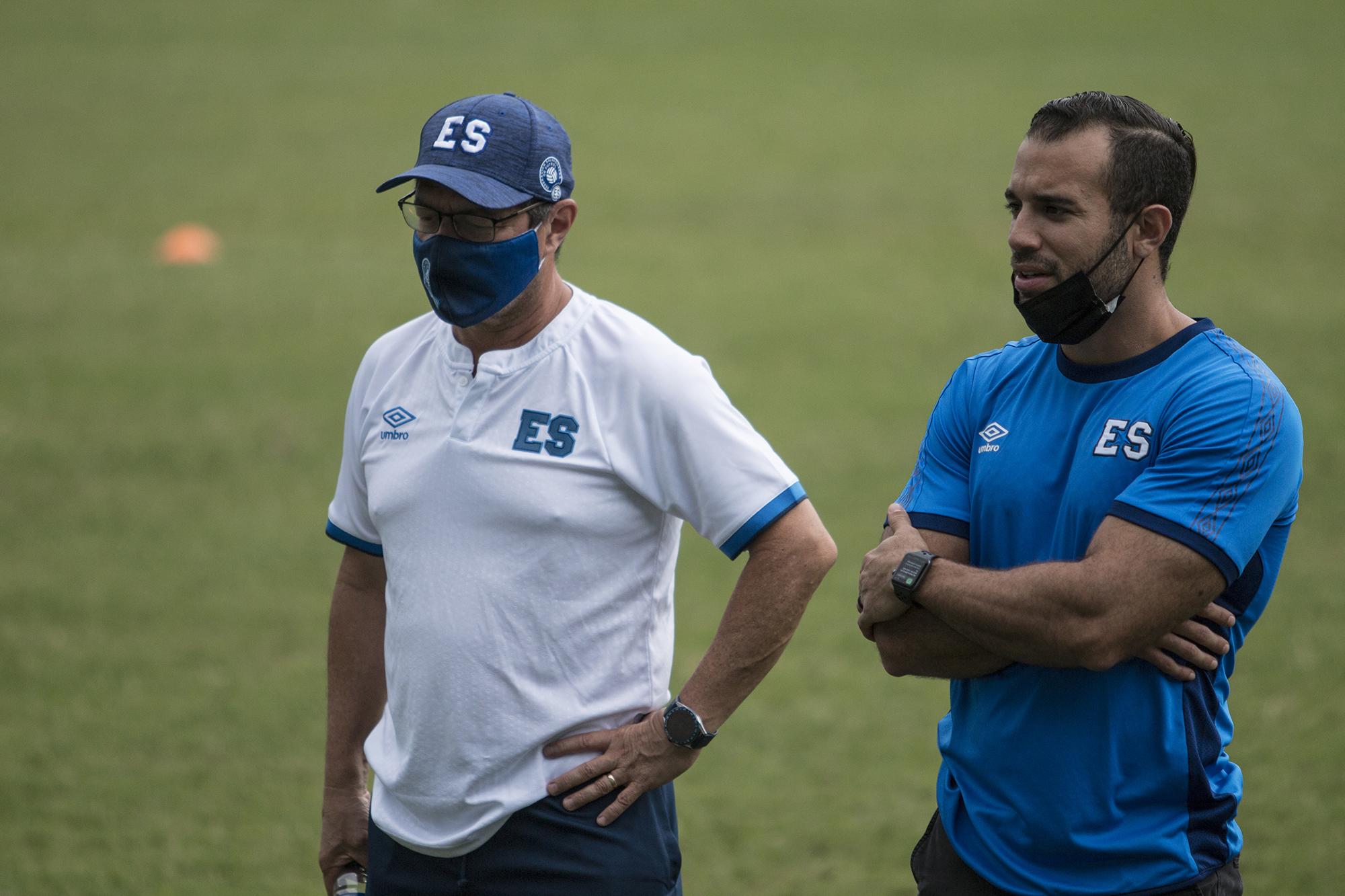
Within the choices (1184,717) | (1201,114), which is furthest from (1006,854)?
(1201,114)

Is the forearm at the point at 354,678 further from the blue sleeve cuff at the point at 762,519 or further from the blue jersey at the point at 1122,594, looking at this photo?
the blue jersey at the point at 1122,594

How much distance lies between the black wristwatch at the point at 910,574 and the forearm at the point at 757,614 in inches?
8.4

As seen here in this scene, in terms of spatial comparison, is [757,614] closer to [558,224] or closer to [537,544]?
[537,544]

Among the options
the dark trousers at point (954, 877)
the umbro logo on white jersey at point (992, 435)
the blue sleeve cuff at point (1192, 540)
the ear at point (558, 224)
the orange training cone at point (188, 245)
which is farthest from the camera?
the orange training cone at point (188, 245)

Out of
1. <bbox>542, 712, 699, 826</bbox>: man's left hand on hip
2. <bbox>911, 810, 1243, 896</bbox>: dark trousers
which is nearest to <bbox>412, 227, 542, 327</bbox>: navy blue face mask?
<bbox>542, 712, 699, 826</bbox>: man's left hand on hip

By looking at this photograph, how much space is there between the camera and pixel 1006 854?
3031mm

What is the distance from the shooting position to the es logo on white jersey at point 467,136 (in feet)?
10.7

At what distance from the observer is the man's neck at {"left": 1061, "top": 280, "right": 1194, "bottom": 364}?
3029mm

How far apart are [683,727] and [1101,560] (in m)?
0.96

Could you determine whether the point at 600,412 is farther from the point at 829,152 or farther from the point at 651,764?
the point at 829,152

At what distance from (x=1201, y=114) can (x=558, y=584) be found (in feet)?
76.6

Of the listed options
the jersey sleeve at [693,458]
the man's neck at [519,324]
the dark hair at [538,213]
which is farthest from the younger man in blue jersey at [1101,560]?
the dark hair at [538,213]

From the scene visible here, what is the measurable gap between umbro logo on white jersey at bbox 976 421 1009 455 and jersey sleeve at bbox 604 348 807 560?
405 millimetres

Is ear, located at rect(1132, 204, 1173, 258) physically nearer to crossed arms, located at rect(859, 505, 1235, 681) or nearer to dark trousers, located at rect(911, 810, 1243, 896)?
crossed arms, located at rect(859, 505, 1235, 681)
